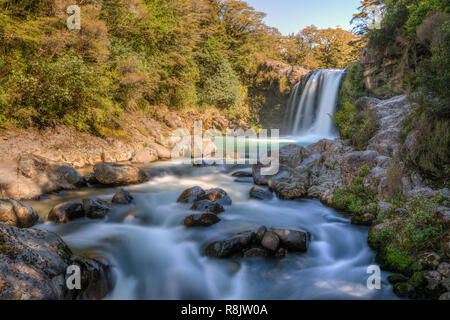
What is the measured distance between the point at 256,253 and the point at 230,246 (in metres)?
0.47

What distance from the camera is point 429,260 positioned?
3645 mm

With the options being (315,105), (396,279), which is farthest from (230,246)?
(315,105)

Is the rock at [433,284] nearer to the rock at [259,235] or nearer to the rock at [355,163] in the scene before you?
the rock at [259,235]

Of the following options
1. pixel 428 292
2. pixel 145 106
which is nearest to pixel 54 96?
pixel 145 106

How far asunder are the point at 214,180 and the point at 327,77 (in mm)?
13986

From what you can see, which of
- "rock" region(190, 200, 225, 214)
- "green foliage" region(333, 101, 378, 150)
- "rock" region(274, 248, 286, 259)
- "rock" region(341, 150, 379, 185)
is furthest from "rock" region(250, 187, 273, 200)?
"green foliage" region(333, 101, 378, 150)

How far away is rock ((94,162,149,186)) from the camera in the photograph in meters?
7.79

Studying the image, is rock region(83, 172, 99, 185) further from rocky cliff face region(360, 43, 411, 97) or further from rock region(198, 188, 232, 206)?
rocky cliff face region(360, 43, 411, 97)

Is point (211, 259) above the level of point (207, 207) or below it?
below

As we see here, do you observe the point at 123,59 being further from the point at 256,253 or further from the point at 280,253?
the point at 280,253

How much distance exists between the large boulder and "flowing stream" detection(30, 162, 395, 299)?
390 mm

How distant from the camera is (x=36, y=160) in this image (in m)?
6.98

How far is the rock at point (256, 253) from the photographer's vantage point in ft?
14.5
